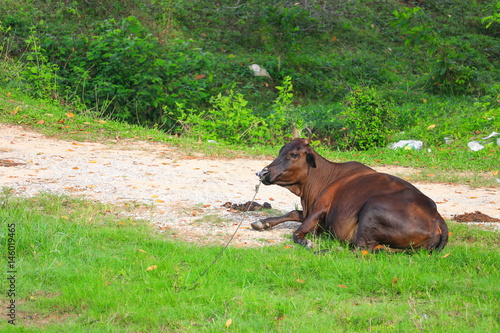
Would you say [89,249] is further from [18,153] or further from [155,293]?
[18,153]

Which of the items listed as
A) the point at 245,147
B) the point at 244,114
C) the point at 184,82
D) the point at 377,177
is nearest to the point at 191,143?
the point at 245,147

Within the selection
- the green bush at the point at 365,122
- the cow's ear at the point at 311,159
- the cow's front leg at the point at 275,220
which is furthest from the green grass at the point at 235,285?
the green bush at the point at 365,122

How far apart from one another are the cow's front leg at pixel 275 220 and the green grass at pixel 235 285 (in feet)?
1.90

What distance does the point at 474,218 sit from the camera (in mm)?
6699

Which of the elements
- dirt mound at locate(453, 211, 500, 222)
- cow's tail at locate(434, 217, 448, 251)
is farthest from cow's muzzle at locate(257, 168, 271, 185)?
dirt mound at locate(453, 211, 500, 222)

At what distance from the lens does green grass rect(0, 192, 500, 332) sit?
3.89 m

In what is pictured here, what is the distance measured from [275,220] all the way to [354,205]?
981 mm

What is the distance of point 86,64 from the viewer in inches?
506

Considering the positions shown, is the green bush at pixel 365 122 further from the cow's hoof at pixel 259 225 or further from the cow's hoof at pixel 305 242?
the cow's hoof at pixel 305 242

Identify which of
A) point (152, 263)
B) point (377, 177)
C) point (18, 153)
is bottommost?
point (18, 153)

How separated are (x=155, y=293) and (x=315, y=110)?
10.4 meters

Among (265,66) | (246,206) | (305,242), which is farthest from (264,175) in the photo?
(265,66)

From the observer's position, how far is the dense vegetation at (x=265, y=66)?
12.3 m

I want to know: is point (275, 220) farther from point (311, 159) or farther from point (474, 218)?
point (474, 218)
